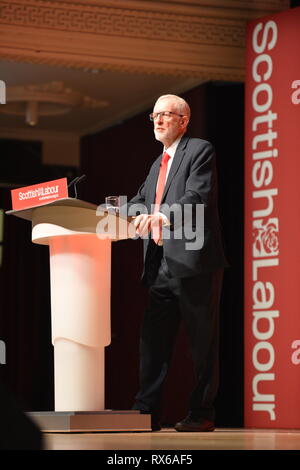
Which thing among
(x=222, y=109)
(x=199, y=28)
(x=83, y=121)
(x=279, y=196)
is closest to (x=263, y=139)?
(x=279, y=196)

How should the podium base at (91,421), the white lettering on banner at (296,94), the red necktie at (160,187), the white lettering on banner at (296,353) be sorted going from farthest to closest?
the white lettering on banner at (296,94), the white lettering on banner at (296,353), the red necktie at (160,187), the podium base at (91,421)

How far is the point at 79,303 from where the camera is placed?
3467mm

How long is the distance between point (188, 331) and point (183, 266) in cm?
29

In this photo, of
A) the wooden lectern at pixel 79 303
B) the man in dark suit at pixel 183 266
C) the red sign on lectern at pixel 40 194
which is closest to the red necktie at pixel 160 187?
the man in dark suit at pixel 183 266

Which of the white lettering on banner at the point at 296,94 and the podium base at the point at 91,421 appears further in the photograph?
the white lettering on banner at the point at 296,94

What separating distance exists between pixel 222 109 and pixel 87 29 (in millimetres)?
1496

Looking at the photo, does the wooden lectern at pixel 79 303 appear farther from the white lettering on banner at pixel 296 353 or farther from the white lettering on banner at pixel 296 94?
the white lettering on banner at pixel 296 94

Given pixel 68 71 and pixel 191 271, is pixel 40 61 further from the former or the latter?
pixel 191 271

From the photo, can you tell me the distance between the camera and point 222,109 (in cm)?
701

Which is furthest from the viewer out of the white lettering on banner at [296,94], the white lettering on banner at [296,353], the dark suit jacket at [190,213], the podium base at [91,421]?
the white lettering on banner at [296,94]

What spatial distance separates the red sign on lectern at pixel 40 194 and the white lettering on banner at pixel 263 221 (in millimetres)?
2301

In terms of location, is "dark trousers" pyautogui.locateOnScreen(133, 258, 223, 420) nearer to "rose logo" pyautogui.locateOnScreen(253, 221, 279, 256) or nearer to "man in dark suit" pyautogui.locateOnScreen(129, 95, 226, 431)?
"man in dark suit" pyautogui.locateOnScreen(129, 95, 226, 431)

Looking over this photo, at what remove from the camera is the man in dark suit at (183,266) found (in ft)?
12.0

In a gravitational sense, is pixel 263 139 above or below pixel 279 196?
above
